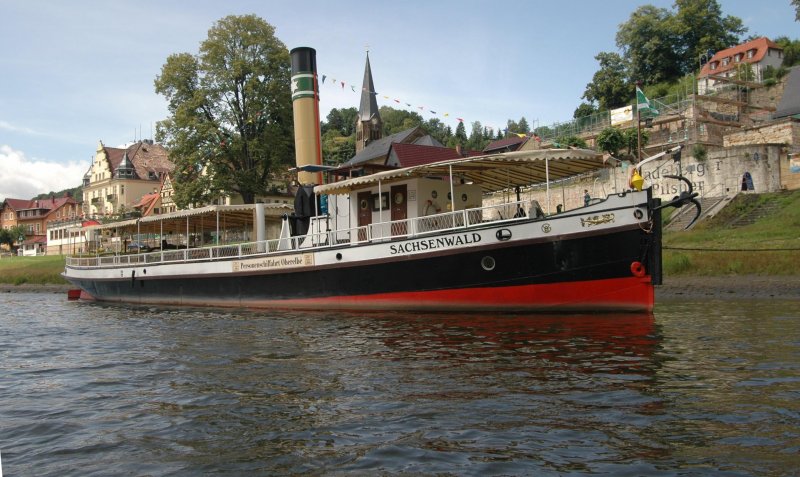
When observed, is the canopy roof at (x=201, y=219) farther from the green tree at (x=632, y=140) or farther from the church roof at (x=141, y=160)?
the church roof at (x=141, y=160)

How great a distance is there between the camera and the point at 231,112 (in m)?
41.1

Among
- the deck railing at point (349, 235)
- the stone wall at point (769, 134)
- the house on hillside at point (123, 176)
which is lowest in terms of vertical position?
the deck railing at point (349, 235)

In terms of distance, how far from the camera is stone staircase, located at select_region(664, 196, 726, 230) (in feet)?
95.0

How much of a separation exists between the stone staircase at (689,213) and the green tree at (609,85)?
4860 centimetres

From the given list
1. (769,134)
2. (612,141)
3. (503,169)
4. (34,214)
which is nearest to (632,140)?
(612,141)

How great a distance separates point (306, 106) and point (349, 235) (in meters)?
8.25

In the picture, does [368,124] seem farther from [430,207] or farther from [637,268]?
[637,268]

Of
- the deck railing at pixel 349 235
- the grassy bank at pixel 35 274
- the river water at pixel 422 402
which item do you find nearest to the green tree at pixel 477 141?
the grassy bank at pixel 35 274

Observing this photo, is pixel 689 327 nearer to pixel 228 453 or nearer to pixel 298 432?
pixel 298 432

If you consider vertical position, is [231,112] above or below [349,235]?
above

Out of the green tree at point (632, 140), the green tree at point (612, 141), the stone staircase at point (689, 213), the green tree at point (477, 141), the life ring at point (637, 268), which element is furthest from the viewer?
the green tree at point (477, 141)

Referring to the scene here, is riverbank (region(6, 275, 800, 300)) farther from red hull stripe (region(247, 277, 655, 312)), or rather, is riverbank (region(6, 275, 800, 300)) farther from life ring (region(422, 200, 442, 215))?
life ring (region(422, 200, 442, 215))

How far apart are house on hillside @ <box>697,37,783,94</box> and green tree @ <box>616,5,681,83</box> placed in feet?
17.2

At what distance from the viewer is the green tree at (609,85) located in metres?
76.6
